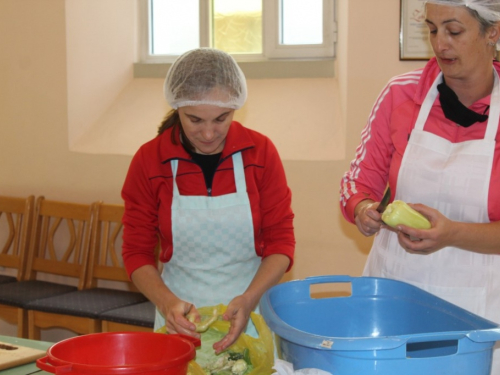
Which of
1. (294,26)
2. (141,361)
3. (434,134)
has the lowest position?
(141,361)

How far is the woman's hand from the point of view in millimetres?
1890

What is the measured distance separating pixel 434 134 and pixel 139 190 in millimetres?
911

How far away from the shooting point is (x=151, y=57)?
468cm

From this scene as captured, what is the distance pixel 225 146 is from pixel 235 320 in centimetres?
57

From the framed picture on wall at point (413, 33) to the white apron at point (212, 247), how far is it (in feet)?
5.13

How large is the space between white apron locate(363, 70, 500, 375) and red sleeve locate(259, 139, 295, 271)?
41 cm

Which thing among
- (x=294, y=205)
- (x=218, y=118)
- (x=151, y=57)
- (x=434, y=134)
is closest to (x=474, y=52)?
(x=434, y=134)

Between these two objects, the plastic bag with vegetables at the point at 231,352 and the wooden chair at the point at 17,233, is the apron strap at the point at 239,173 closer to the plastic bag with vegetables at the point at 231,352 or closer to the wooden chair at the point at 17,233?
the plastic bag with vegetables at the point at 231,352

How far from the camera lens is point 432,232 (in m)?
1.66

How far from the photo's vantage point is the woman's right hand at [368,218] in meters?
1.82

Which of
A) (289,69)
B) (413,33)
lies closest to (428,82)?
(413,33)

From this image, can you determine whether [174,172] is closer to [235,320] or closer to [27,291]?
[235,320]

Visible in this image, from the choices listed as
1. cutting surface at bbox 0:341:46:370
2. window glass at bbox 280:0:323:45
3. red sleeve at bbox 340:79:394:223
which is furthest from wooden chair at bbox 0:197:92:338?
red sleeve at bbox 340:79:394:223

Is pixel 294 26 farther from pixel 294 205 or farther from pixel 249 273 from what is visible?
pixel 249 273
